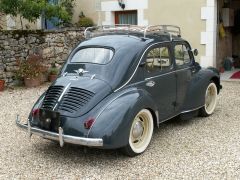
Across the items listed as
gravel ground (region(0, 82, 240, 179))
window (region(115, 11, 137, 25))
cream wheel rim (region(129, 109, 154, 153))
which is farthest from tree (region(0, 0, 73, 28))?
cream wheel rim (region(129, 109, 154, 153))

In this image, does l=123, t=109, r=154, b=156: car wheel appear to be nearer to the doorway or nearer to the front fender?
the front fender

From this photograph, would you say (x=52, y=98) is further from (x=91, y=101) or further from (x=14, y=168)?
(x=14, y=168)

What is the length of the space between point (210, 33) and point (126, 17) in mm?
2929

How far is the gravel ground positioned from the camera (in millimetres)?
4406

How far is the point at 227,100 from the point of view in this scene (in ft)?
26.2

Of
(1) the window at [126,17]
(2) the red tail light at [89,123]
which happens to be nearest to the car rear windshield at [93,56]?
(2) the red tail light at [89,123]

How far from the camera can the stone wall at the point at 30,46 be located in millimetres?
10000

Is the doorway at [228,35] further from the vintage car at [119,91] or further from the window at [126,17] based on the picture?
the vintage car at [119,91]

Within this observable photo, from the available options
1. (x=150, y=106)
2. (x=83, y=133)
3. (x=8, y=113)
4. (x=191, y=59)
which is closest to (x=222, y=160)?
(x=150, y=106)

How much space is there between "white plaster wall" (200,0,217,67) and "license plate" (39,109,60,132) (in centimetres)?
691

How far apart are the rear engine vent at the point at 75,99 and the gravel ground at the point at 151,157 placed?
696 mm

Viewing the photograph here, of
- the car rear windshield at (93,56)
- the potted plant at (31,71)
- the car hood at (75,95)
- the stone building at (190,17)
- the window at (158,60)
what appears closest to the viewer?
the car hood at (75,95)

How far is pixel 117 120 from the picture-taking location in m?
4.54

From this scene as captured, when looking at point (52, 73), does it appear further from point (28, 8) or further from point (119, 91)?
point (119, 91)
